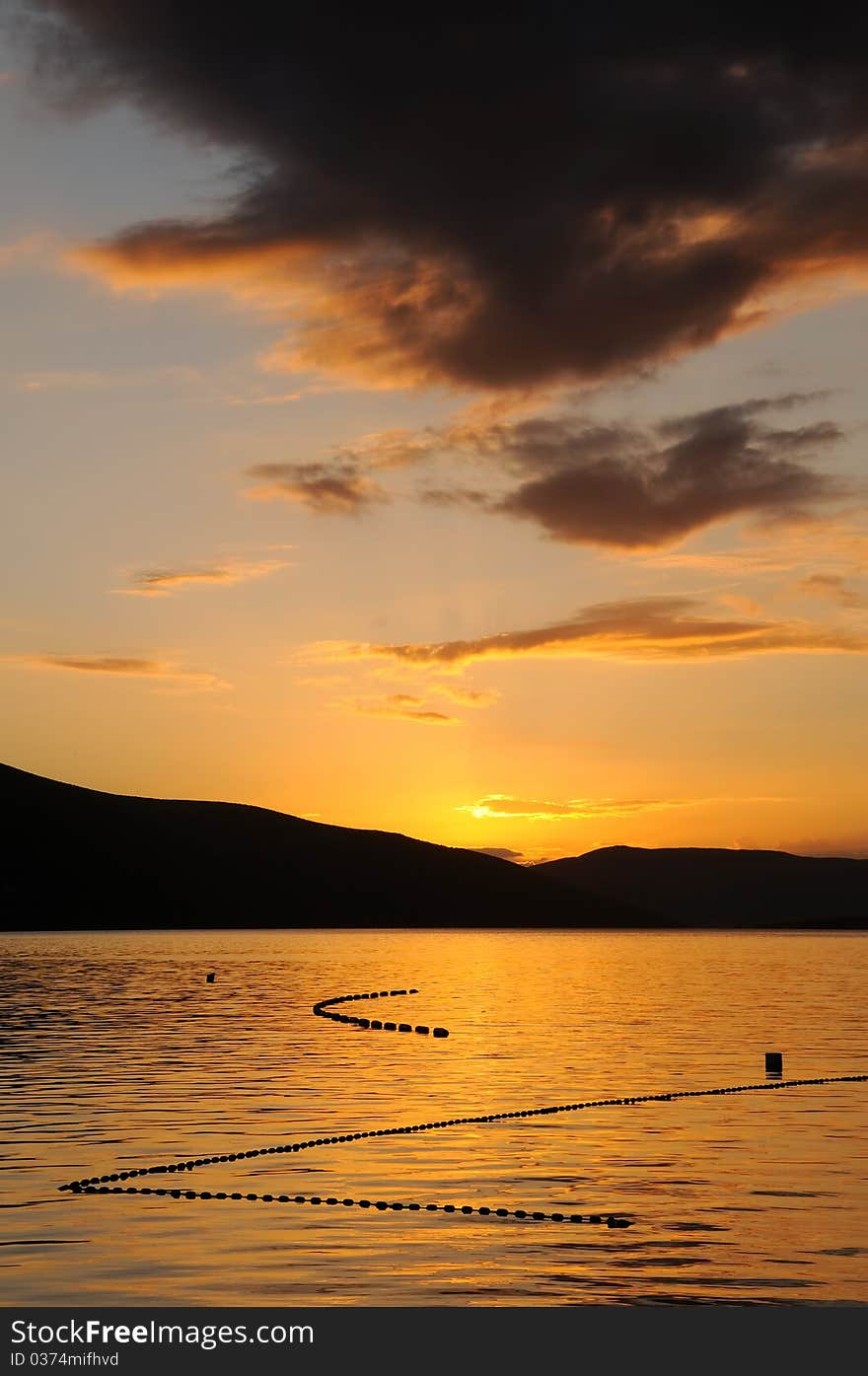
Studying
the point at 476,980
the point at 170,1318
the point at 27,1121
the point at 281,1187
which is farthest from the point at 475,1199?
the point at 476,980

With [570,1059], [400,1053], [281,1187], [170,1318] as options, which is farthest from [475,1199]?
[400,1053]

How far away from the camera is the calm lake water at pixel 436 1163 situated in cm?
2638

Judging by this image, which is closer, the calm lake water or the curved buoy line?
the calm lake water

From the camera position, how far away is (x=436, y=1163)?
38.7 meters

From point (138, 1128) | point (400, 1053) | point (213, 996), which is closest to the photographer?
point (138, 1128)

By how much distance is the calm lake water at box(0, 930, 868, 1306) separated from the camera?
86.5ft

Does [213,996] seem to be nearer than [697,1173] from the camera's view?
No

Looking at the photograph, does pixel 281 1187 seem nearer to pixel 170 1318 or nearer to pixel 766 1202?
pixel 766 1202

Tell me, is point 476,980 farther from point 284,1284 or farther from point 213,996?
point 284,1284

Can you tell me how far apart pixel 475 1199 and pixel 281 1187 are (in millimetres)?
4156

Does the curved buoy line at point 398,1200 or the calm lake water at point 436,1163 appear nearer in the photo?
the calm lake water at point 436,1163

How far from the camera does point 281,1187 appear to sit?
35062 millimetres

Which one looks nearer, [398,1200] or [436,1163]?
[398,1200]

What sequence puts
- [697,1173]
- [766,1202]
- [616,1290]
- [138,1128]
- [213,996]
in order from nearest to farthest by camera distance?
[616,1290], [766,1202], [697,1173], [138,1128], [213,996]
